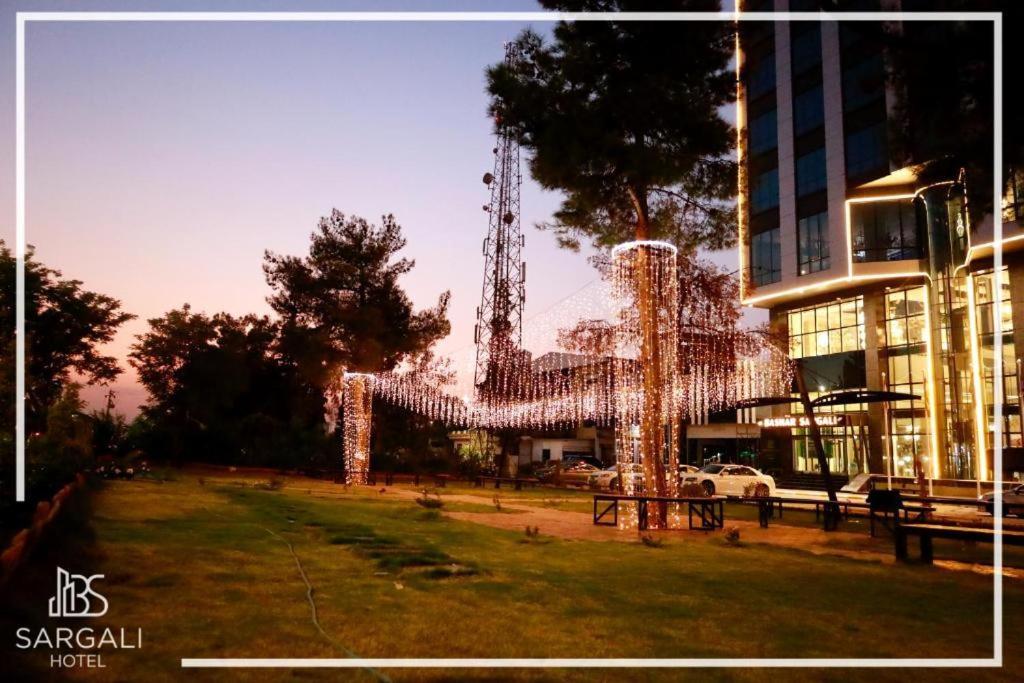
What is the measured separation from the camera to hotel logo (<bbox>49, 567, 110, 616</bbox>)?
208 inches

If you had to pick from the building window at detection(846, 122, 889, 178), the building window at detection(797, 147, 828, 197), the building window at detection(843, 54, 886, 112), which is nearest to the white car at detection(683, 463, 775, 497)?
the building window at detection(846, 122, 889, 178)

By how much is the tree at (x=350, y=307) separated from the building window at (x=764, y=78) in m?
21.1

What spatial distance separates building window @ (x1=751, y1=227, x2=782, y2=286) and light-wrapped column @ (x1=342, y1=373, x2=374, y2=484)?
70.4 feet

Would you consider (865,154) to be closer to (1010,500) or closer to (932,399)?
(932,399)

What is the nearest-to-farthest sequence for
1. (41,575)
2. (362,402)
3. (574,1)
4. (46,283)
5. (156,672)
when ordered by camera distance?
(156,672), (41,575), (574,1), (362,402), (46,283)

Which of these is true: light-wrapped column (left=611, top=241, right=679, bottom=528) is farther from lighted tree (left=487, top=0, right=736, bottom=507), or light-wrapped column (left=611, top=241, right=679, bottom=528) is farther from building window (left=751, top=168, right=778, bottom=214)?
building window (left=751, top=168, right=778, bottom=214)

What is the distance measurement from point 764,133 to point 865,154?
7022 mm

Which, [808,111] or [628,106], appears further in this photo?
[808,111]

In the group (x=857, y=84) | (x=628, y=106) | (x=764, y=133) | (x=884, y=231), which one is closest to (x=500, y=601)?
(x=628, y=106)

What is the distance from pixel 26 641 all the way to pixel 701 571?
6664mm

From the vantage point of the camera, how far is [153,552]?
7973 mm

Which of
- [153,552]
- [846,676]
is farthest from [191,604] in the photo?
[846,676]

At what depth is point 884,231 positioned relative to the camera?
32.8m

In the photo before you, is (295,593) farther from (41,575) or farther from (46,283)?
(46,283)
